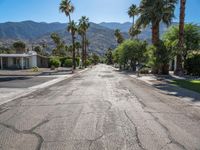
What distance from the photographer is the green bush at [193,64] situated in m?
34.7

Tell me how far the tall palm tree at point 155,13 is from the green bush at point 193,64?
17.6 ft

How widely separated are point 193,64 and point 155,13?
9082 mm

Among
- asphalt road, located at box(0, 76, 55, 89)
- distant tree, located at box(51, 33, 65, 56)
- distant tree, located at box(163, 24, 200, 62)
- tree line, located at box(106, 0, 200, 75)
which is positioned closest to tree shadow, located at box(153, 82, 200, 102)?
asphalt road, located at box(0, 76, 55, 89)

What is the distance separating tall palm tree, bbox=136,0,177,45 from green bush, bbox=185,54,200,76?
17.6ft

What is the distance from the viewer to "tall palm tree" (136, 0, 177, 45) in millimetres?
38219

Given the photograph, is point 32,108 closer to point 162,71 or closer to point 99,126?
point 99,126

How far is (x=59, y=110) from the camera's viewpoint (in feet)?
34.2

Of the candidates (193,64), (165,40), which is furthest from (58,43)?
(193,64)

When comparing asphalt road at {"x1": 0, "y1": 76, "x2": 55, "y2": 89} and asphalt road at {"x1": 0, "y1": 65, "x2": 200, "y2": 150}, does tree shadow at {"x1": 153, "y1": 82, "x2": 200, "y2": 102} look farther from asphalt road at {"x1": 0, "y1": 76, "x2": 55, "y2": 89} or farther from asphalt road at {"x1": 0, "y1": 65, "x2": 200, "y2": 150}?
asphalt road at {"x1": 0, "y1": 76, "x2": 55, "y2": 89}

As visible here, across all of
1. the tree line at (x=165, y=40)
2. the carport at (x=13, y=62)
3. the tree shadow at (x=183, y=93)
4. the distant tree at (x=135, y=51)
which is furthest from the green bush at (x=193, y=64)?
the carport at (x=13, y=62)

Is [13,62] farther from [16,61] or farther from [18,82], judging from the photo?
[18,82]

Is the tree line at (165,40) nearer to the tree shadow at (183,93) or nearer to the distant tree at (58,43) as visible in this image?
the tree shadow at (183,93)

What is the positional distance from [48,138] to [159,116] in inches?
174

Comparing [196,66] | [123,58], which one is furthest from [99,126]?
[123,58]
